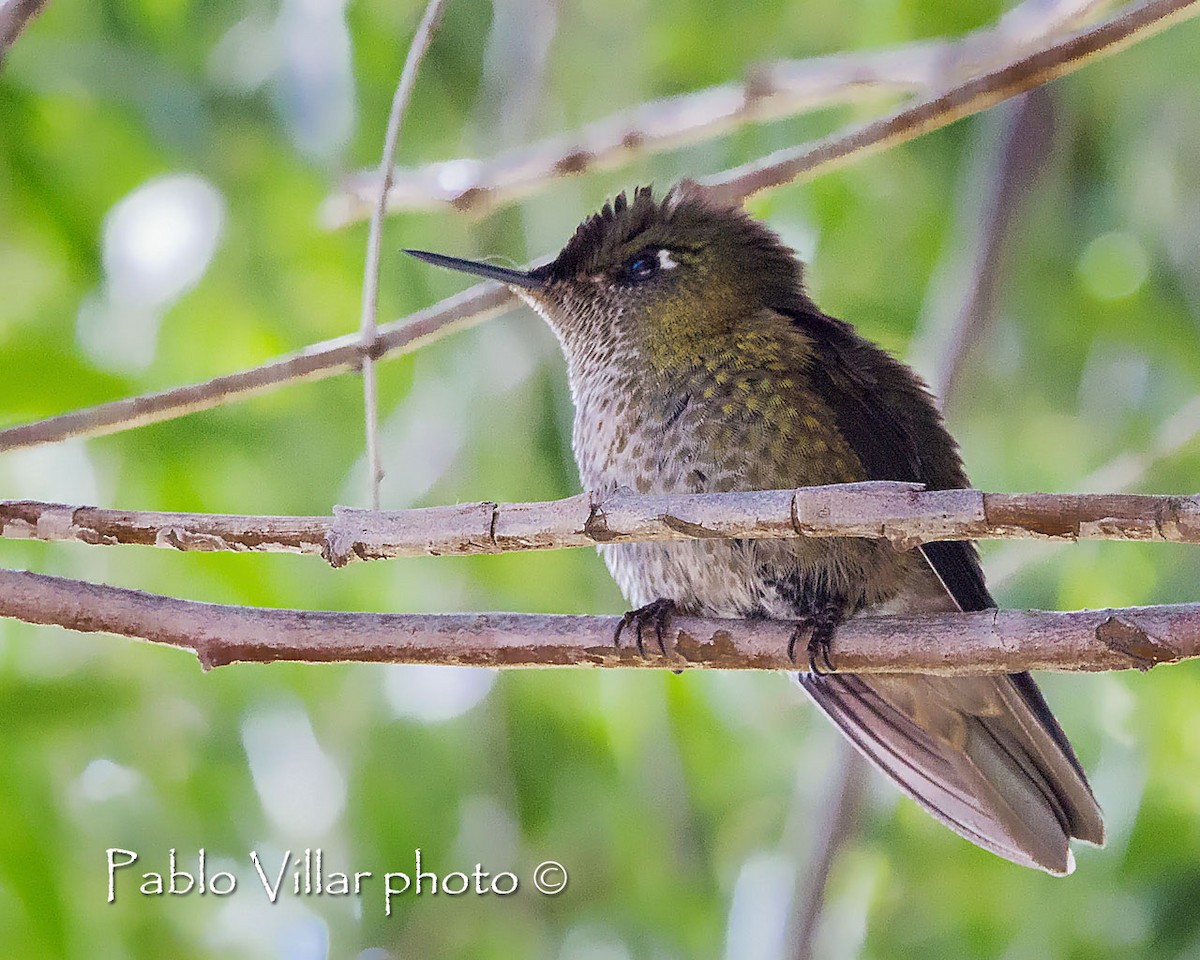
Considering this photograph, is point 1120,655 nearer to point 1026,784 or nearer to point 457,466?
point 1026,784

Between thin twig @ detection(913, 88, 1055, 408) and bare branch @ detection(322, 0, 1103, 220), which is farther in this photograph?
thin twig @ detection(913, 88, 1055, 408)

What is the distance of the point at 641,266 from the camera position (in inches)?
103

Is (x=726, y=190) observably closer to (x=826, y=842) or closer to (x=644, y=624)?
(x=644, y=624)

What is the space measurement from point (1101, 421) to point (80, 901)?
→ 2451 millimetres

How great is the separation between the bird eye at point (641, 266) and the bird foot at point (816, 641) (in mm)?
859

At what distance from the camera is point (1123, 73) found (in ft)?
11.0

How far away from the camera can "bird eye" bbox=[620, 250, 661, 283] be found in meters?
2.60

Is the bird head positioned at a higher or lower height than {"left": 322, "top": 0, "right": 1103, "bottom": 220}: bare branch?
lower

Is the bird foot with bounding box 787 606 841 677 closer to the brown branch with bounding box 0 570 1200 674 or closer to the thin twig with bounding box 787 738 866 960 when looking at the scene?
the brown branch with bounding box 0 570 1200 674

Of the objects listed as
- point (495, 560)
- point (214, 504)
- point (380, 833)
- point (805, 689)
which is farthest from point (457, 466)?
point (805, 689)

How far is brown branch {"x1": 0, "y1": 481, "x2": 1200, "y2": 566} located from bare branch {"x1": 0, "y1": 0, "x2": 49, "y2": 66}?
0.54 m

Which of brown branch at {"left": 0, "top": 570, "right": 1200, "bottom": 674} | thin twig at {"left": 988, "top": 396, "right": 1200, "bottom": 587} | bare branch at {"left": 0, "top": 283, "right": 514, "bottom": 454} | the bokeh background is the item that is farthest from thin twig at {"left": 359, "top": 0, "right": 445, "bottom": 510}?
thin twig at {"left": 988, "top": 396, "right": 1200, "bottom": 587}

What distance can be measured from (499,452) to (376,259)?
4.79ft

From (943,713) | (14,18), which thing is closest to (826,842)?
(943,713)
